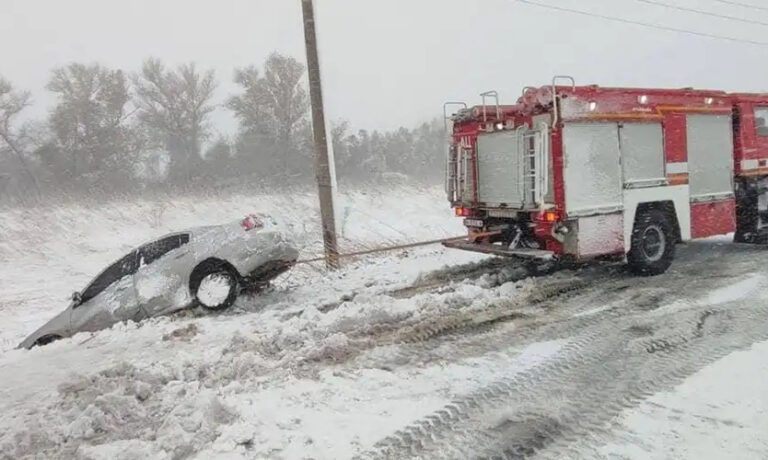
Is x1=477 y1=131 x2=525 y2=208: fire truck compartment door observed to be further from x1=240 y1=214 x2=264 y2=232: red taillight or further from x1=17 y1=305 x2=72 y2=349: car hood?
x1=17 y1=305 x2=72 y2=349: car hood

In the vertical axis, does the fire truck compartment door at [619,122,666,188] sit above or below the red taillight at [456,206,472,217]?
above

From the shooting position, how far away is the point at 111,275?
8.29m

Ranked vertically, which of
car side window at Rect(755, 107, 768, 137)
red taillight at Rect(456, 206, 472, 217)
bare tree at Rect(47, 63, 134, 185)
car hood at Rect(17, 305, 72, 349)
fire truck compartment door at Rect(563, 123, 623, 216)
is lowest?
car hood at Rect(17, 305, 72, 349)

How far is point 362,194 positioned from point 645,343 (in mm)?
18333

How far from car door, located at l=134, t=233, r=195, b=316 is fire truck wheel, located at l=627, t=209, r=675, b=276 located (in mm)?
6577

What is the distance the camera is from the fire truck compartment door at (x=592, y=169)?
795cm

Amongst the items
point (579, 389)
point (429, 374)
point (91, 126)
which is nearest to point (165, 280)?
point (429, 374)

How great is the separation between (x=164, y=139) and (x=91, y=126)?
14.9 ft

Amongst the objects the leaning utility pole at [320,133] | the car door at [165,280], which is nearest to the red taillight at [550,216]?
the leaning utility pole at [320,133]

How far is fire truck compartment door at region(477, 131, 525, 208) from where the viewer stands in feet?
28.2

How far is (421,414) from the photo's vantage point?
427 cm

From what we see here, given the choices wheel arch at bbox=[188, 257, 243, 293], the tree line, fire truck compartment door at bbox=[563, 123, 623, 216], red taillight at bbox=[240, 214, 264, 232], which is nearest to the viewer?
fire truck compartment door at bbox=[563, 123, 623, 216]

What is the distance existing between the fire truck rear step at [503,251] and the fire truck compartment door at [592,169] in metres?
0.71

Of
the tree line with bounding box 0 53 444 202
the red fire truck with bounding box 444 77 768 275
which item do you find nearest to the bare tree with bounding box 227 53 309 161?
the tree line with bounding box 0 53 444 202
